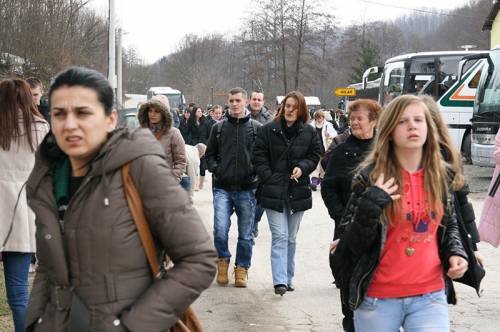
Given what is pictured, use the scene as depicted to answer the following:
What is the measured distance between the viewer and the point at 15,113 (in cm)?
531

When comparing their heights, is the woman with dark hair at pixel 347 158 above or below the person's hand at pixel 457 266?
above

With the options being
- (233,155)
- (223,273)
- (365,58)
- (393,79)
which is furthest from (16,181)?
(365,58)

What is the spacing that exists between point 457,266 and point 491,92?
18202 mm

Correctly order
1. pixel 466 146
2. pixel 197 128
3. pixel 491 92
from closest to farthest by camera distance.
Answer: pixel 197 128 → pixel 491 92 → pixel 466 146

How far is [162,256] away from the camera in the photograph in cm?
282

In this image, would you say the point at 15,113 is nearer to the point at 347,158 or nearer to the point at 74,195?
the point at 347,158

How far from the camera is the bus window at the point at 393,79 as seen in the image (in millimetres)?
32319

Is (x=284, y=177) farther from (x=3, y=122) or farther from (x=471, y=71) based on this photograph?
(x=471, y=71)

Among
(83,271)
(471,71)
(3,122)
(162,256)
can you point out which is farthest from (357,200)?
(471,71)

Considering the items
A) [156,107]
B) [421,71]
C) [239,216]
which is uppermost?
[421,71]

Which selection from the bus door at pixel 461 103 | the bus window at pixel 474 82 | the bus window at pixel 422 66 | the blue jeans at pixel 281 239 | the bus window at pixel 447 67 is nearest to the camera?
the blue jeans at pixel 281 239

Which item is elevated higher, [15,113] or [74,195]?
[15,113]

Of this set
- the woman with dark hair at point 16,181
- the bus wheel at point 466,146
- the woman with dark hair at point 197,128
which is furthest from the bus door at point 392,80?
the woman with dark hair at point 16,181

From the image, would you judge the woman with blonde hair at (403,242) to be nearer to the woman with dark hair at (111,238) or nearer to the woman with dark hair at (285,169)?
the woman with dark hair at (111,238)
